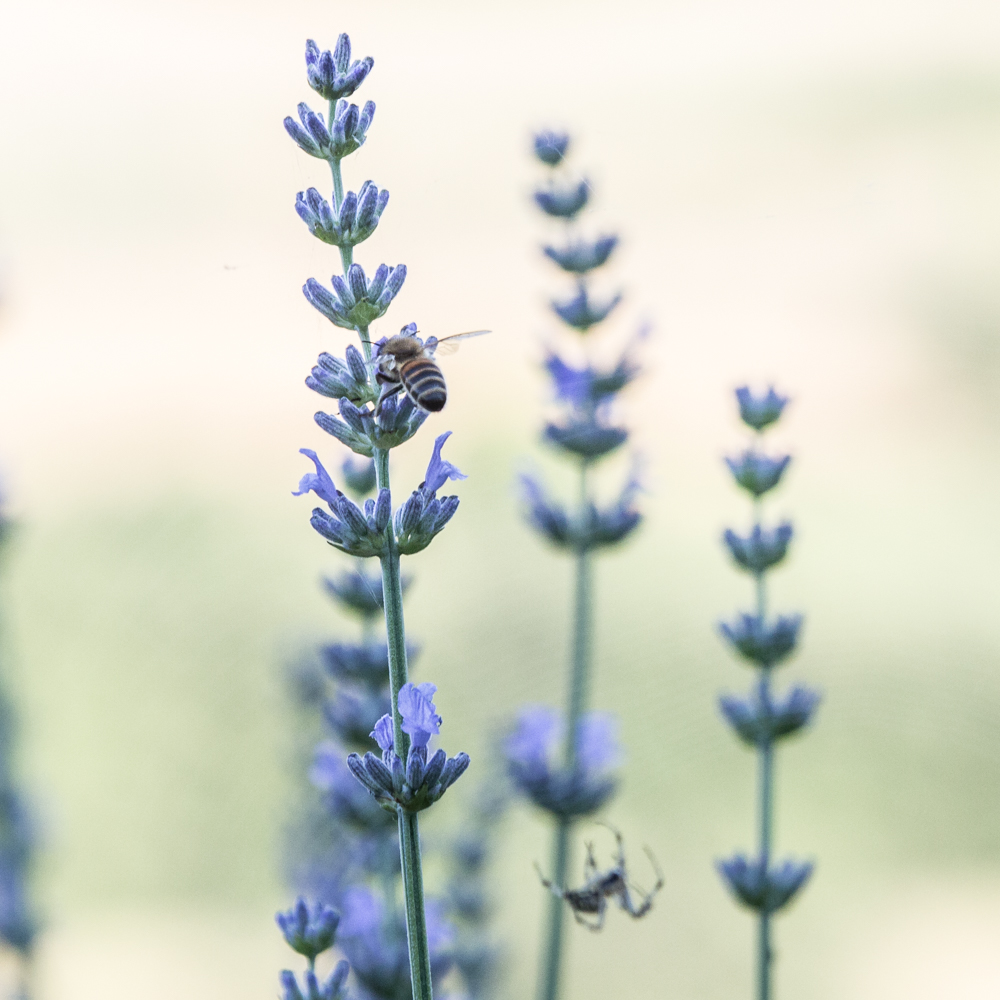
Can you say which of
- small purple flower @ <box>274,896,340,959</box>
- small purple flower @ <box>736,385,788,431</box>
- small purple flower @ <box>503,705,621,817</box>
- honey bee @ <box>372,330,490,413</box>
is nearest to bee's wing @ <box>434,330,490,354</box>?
honey bee @ <box>372,330,490,413</box>

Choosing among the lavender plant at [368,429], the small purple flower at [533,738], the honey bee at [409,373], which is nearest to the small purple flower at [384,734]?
the lavender plant at [368,429]

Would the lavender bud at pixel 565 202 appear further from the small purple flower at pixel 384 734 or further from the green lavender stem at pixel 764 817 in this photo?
the small purple flower at pixel 384 734

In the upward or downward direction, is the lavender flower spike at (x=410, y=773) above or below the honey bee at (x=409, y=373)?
below

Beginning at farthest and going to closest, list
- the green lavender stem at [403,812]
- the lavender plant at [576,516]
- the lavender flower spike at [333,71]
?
the lavender plant at [576,516] < the lavender flower spike at [333,71] < the green lavender stem at [403,812]

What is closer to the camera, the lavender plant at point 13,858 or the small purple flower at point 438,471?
the small purple flower at point 438,471

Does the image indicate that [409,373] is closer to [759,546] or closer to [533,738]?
[759,546]

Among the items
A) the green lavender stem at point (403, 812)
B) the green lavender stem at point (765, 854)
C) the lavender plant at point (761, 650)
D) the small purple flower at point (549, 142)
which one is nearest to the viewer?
the green lavender stem at point (403, 812)

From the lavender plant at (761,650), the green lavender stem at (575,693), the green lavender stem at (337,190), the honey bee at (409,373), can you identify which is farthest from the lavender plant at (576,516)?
the green lavender stem at (337,190)

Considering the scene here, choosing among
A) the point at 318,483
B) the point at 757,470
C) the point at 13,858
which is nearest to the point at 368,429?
the point at 318,483
